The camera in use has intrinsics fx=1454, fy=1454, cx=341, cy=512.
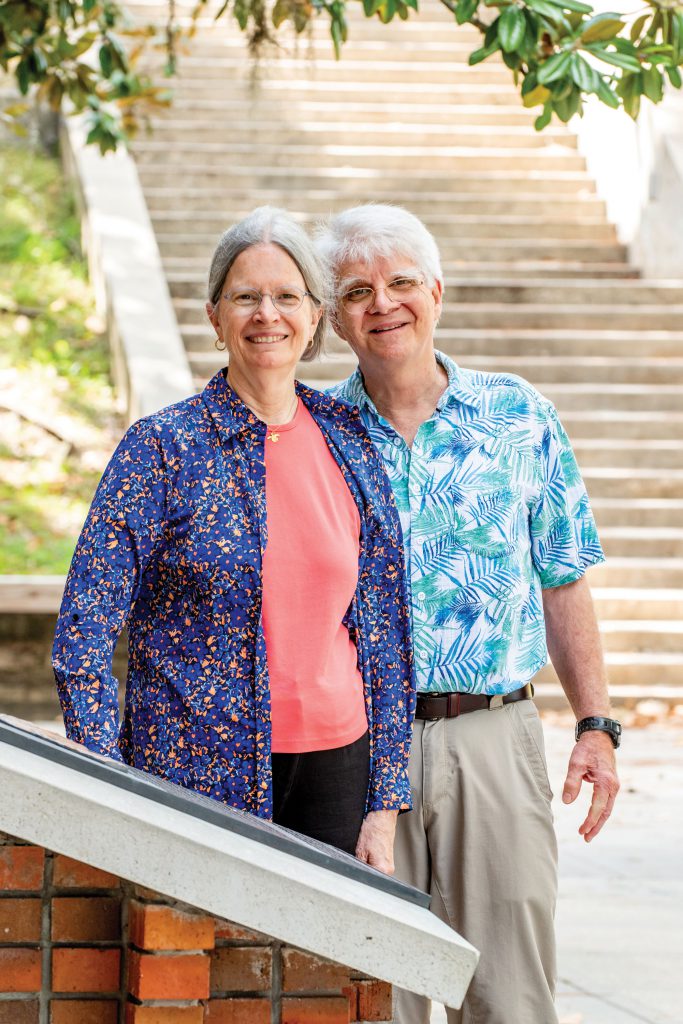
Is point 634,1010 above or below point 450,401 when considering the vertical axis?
below

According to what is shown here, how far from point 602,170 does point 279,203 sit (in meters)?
3.11

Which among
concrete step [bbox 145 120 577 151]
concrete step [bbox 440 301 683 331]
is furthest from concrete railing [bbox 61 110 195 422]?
concrete step [bbox 440 301 683 331]

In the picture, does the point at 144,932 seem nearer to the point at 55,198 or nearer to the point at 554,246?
the point at 554,246

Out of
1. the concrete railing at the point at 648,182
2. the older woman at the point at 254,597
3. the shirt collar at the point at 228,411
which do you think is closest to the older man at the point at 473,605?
the older woman at the point at 254,597

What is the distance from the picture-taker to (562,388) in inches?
416

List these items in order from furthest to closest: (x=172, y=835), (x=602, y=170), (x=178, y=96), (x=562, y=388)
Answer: (x=178, y=96) → (x=602, y=170) → (x=562, y=388) → (x=172, y=835)

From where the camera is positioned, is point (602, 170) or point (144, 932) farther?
point (602, 170)

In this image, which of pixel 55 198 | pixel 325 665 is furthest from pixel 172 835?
pixel 55 198

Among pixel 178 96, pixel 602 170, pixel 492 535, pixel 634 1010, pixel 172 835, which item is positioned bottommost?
pixel 634 1010

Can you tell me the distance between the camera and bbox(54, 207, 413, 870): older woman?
104 inches

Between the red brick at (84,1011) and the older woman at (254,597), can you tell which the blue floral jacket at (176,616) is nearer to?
the older woman at (254,597)

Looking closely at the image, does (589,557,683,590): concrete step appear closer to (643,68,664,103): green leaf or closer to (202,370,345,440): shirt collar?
(643,68,664,103): green leaf

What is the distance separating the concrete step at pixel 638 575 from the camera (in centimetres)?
914

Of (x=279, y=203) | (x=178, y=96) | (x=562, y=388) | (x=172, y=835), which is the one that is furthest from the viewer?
(x=178, y=96)
